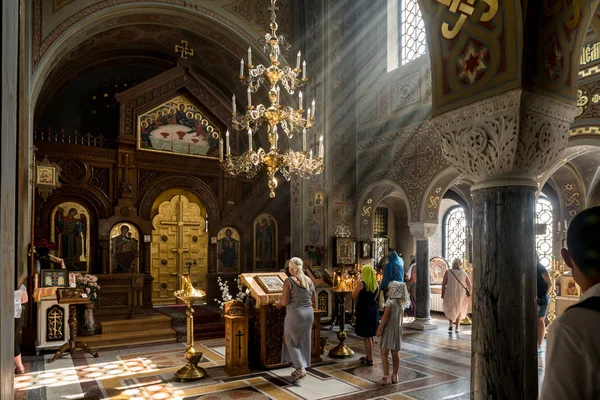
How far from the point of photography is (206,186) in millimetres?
12172

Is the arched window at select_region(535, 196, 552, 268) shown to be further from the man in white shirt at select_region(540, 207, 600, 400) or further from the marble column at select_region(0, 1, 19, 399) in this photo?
the marble column at select_region(0, 1, 19, 399)

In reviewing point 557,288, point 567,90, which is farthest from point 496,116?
point 557,288

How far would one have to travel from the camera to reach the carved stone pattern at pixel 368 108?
461 inches

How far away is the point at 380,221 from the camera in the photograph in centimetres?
1503

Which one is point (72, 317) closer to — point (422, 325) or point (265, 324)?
point (265, 324)

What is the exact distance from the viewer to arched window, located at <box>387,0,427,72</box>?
11419 mm

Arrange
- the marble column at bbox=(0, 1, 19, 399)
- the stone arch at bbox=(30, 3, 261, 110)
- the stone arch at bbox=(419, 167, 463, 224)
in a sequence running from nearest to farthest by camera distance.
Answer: the marble column at bbox=(0, 1, 19, 399), the stone arch at bbox=(30, 3, 261, 110), the stone arch at bbox=(419, 167, 463, 224)

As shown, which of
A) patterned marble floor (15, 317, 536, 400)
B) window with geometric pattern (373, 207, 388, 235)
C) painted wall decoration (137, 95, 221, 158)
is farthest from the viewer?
window with geometric pattern (373, 207, 388, 235)

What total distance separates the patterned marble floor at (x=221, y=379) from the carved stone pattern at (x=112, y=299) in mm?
2413

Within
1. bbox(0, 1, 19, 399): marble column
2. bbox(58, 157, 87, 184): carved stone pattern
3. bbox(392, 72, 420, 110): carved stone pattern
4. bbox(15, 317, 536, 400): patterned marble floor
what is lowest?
bbox(15, 317, 536, 400): patterned marble floor

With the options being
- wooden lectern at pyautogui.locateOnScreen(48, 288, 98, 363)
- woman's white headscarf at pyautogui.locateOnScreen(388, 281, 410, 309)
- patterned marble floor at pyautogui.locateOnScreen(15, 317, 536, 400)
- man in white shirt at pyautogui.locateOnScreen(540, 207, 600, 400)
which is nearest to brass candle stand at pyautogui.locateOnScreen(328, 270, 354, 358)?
patterned marble floor at pyautogui.locateOnScreen(15, 317, 536, 400)

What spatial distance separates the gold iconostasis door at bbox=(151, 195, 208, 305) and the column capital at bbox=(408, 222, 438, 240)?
5.82 m

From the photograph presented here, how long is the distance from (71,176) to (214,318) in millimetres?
4650

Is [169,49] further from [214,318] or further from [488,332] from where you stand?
[488,332]
